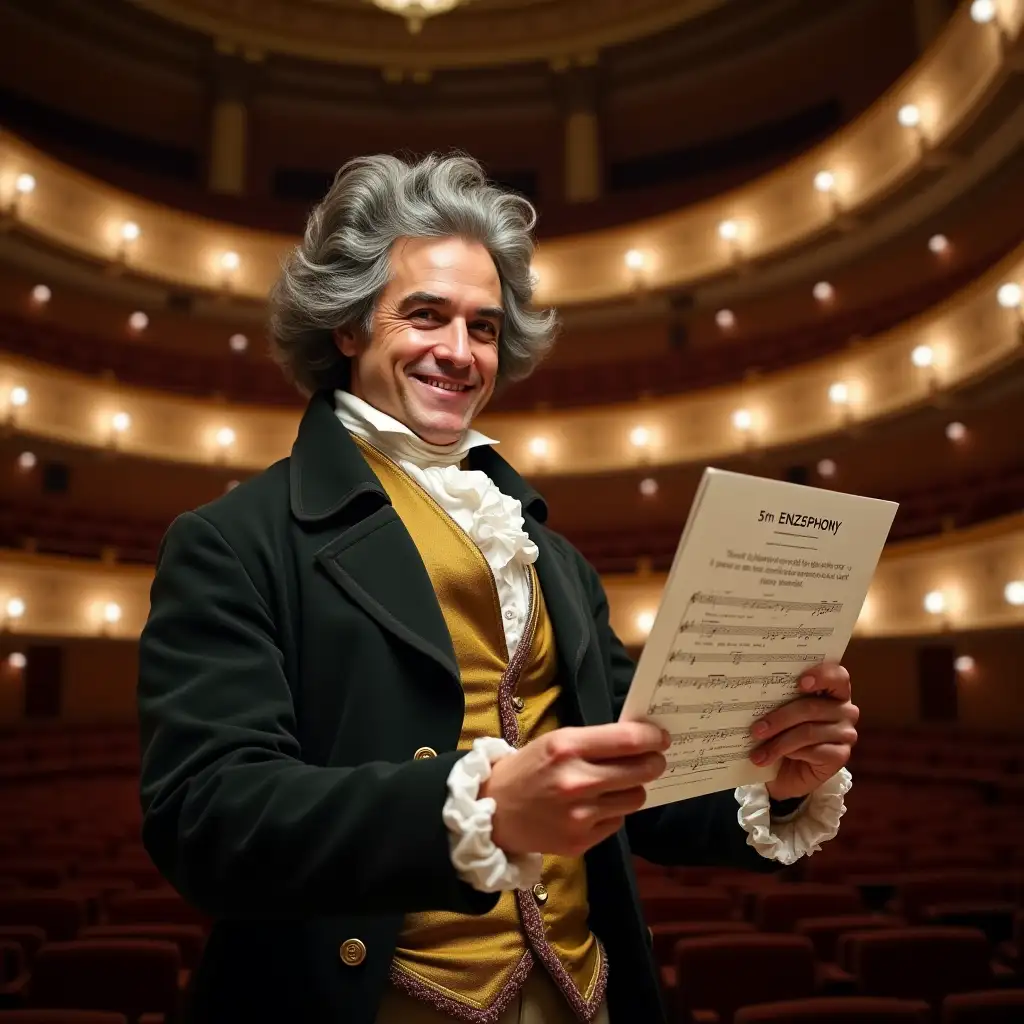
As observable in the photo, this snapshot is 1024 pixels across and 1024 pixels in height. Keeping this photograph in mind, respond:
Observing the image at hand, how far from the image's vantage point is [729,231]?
1437 centimetres

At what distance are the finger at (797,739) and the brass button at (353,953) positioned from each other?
54 cm

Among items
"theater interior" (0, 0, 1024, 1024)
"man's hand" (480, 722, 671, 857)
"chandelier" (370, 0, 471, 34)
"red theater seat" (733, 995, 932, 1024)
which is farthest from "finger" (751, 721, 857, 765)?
"chandelier" (370, 0, 471, 34)

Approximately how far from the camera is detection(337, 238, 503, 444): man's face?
1.44m

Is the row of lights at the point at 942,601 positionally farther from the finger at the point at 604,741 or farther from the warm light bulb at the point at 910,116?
the finger at the point at 604,741

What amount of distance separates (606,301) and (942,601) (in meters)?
7.41

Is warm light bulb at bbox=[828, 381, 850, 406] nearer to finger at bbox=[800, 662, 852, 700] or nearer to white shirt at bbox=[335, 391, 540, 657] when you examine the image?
white shirt at bbox=[335, 391, 540, 657]

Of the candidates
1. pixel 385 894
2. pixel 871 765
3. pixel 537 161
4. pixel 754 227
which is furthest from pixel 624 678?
pixel 537 161

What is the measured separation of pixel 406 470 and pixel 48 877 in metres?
4.78

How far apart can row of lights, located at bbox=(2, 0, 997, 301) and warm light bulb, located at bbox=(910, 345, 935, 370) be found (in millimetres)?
2784

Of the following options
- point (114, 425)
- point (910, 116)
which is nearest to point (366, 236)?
point (910, 116)

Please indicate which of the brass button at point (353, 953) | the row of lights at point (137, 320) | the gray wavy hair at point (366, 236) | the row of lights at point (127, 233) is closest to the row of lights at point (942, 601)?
the gray wavy hair at point (366, 236)

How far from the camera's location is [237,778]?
0.96 metres

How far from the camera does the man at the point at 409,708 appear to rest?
36.3 inches

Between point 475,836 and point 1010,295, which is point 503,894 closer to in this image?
point 475,836
